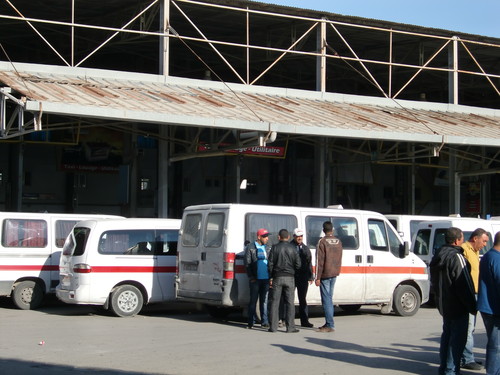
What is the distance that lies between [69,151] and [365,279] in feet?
57.7

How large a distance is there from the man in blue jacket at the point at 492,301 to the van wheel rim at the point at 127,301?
8453 millimetres

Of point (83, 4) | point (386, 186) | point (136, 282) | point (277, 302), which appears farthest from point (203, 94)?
point (386, 186)

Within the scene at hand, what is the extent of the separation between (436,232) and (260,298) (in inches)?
262

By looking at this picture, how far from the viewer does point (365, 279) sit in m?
15.2

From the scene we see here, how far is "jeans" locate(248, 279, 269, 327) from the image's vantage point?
13487mm

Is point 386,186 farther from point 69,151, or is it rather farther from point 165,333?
point 165,333

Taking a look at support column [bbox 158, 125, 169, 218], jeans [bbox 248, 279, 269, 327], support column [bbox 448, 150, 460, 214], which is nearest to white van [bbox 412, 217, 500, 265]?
jeans [bbox 248, 279, 269, 327]

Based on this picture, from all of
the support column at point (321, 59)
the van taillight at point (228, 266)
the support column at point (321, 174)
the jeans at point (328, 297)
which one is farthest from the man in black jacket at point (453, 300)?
the support column at point (321, 174)

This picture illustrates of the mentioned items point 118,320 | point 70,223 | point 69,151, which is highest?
point 69,151

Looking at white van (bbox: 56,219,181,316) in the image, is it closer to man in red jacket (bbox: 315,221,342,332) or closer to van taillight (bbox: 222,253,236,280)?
van taillight (bbox: 222,253,236,280)

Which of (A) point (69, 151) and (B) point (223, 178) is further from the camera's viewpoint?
(B) point (223, 178)

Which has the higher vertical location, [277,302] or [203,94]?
[203,94]

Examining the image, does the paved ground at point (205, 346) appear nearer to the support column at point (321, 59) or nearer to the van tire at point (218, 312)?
the van tire at point (218, 312)

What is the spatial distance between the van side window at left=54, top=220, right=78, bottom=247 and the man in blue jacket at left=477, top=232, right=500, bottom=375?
1051cm
